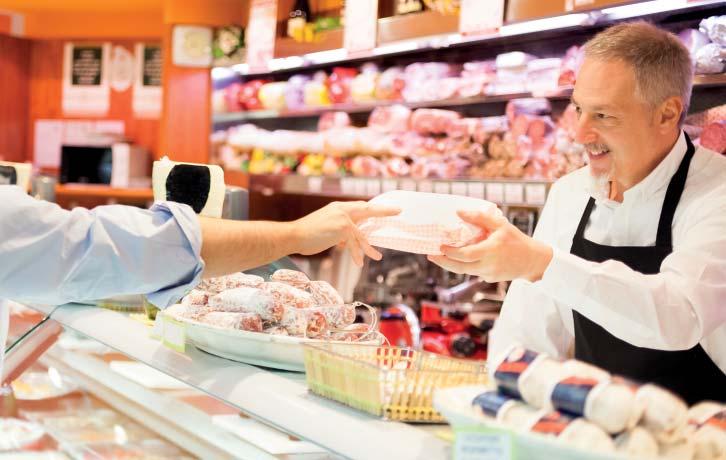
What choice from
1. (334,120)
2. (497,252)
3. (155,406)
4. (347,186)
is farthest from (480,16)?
(497,252)

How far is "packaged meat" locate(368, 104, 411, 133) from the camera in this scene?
5035 mm

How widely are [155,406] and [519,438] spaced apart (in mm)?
1603

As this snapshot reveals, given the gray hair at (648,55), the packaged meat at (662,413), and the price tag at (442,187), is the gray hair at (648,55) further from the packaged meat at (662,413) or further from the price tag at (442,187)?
the price tag at (442,187)

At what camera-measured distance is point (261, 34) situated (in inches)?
236

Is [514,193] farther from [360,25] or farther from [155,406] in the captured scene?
[155,406]

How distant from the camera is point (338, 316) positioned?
1.90 metres

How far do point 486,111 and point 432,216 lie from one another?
3182mm

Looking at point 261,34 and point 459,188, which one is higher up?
point 261,34

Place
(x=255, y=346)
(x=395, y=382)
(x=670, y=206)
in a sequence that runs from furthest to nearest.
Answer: (x=670, y=206) < (x=255, y=346) < (x=395, y=382)

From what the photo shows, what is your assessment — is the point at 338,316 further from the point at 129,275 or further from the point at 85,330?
the point at 85,330

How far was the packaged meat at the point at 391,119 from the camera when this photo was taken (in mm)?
5035

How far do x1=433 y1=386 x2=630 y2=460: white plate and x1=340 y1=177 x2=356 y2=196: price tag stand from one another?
4.03m

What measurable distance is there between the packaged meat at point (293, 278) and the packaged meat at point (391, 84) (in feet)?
10.1

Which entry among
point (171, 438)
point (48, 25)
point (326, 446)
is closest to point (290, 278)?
point (171, 438)
